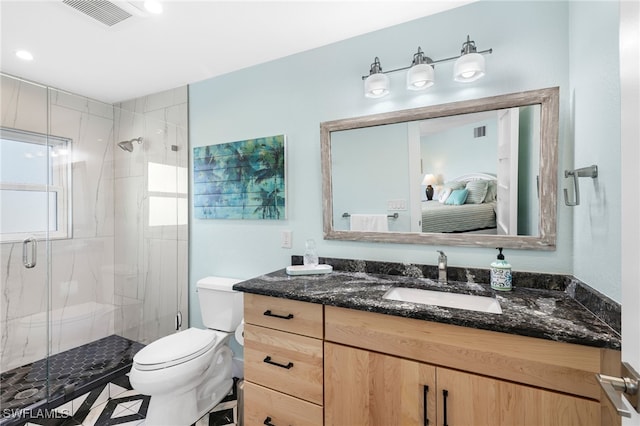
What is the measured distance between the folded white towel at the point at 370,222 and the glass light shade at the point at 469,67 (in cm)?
80

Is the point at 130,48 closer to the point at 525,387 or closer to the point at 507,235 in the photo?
the point at 507,235

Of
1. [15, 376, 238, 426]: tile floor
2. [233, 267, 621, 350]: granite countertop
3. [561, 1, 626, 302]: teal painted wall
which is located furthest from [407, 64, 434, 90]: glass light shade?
[15, 376, 238, 426]: tile floor

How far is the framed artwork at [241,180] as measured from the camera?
2.00 metres

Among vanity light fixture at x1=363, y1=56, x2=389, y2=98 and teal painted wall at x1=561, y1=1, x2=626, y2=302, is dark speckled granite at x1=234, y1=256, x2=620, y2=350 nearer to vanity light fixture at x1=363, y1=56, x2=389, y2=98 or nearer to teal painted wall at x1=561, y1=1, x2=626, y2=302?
teal painted wall at x1=561, y1=1, x2=626, y2=302

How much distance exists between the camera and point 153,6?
151cm

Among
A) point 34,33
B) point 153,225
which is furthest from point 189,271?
point 34,33

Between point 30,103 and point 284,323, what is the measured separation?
269cm

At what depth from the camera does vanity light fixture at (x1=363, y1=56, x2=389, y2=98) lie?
5.21ft

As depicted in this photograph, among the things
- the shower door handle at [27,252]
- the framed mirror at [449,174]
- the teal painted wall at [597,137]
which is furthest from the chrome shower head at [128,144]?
the teal painted wall at [597,137]

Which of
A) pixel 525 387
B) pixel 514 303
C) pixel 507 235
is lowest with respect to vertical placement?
pixel 525 387

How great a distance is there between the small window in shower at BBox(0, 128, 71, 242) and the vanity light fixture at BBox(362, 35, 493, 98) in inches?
97.8

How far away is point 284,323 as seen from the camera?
134 cm

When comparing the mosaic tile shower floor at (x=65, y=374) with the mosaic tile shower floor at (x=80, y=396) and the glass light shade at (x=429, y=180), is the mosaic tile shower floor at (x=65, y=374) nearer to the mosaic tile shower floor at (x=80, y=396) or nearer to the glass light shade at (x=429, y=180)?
the mosaic tile shower floor at (x=80, y=396)

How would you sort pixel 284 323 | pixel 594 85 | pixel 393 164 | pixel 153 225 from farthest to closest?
pixel 153 225
pixel 393 164
pixel 284 323
pixel 594 85
